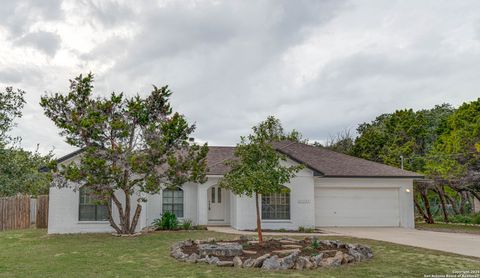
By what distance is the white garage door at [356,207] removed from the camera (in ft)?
74.0

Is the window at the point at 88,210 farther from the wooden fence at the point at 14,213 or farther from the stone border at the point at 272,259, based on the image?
the stone border at the point at 272,259

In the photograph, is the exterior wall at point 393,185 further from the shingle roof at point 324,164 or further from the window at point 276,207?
the window at point 276,207

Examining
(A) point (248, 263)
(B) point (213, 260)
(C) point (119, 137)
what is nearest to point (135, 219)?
(C) point (119, 137)

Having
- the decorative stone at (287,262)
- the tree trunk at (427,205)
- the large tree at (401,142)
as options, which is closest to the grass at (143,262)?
the decorative stone at (287,262)

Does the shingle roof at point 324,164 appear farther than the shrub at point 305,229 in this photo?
Yes

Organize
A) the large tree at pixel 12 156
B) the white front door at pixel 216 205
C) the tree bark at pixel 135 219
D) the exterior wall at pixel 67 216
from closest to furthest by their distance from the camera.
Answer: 1. the tree bark at pixel 135 219
2. the exterior wall at pixel 67 216
3. the large tree at pixel 12 156
4. the white front door at pixel 216 205

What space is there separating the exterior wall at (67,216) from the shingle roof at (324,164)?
5.76 metres

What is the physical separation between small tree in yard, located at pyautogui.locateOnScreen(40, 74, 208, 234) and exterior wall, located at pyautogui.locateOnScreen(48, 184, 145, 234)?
1.82 m

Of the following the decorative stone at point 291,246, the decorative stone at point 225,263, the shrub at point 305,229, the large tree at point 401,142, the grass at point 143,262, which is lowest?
the shrub at point 305,229

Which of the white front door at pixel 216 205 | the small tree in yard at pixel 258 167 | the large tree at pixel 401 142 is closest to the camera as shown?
the small tree in yard at pixel 258 167

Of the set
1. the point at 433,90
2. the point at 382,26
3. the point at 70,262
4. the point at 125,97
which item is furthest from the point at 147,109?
the point at 433,90

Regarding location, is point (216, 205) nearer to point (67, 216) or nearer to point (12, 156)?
point (67, 216)

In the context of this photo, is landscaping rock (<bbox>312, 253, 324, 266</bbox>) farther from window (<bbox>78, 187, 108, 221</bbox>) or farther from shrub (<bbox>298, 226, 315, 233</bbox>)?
window (<bbox>78, 187, 108, 221</bbox>)

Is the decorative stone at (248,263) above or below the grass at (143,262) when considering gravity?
above
